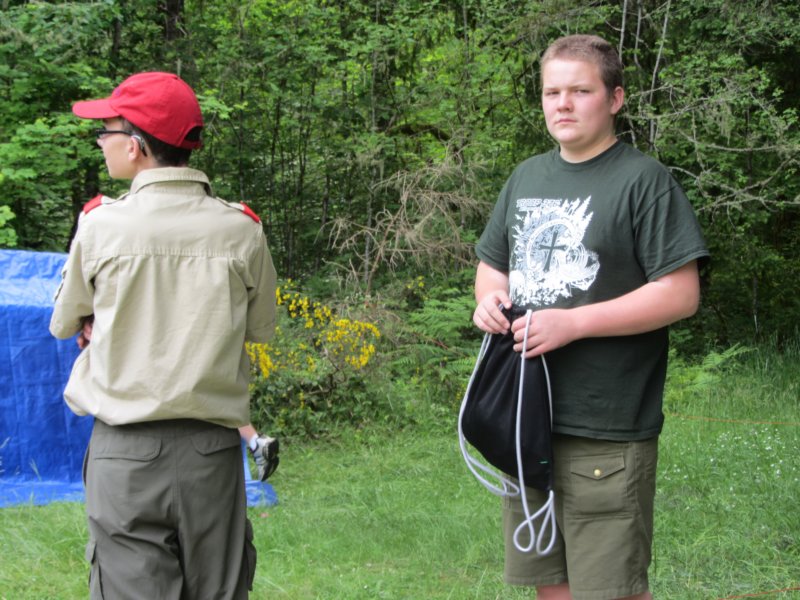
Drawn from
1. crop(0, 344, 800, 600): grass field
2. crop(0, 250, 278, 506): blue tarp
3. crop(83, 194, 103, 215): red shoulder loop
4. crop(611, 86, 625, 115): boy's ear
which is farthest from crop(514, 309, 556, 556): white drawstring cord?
crop(0, 250, 278, 506): blue tarp

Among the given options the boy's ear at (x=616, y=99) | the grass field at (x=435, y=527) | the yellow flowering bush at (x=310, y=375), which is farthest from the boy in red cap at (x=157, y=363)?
the yellow flowering bush at (x=310, y=375)

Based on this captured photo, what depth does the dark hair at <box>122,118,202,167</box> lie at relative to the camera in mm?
2393

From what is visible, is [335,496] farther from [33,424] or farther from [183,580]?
[183,580]

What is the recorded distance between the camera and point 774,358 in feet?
29.4

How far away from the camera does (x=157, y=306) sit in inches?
89.4

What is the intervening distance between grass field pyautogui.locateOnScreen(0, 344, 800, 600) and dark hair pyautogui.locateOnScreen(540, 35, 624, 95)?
1993 millimetres

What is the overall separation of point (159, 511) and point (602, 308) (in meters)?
1.13

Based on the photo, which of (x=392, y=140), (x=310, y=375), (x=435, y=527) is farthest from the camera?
(x=392, y=140)

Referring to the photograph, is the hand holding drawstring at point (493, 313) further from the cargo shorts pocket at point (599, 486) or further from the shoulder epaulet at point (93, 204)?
the shoulder epaulet at point (93, 204)

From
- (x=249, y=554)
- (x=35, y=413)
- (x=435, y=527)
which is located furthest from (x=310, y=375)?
(x=249, y=554)

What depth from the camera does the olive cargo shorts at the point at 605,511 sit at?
2.22 metres

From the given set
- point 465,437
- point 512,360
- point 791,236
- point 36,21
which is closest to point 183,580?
point 465,437

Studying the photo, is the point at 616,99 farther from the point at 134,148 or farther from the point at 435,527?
the point at 435,527

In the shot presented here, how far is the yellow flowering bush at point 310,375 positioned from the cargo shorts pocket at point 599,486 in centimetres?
454
